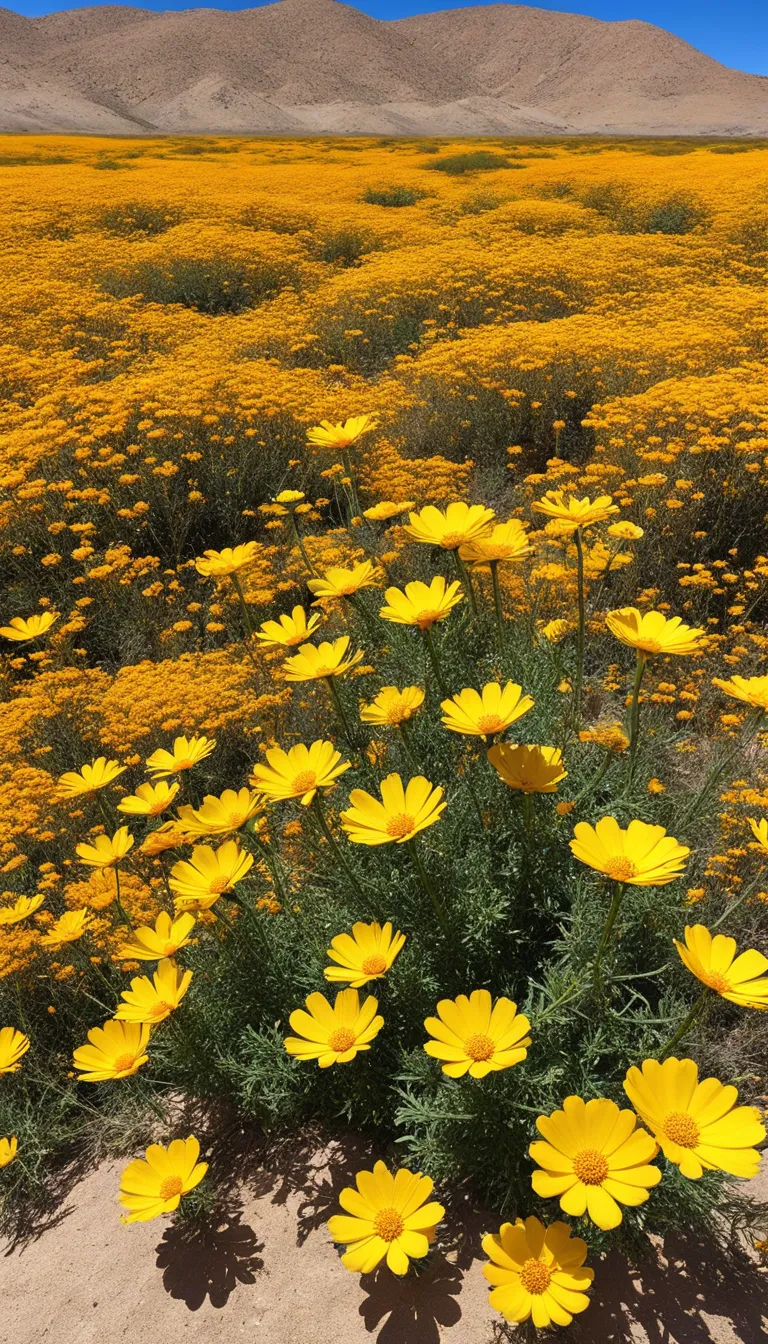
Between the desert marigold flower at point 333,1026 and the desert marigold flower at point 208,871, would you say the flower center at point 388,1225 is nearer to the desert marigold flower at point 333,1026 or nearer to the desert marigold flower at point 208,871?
the desert marigold flower at point 333,1026

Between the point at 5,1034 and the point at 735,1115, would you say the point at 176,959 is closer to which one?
the point at 5,1034

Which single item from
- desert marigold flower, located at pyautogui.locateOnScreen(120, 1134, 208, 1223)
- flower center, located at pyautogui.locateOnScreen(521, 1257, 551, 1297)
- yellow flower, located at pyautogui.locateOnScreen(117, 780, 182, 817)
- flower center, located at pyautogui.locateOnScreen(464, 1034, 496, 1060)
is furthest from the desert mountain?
flower center, located at pyautogui.locateOnScreen(521, 1257, 551, 1297)

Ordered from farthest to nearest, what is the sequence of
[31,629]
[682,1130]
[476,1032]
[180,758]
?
[31,629]
[180,758]
[476,1032]
[682,1130]

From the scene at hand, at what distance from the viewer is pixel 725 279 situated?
952 centimetres

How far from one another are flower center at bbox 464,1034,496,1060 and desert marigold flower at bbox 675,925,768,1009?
1.39 feet

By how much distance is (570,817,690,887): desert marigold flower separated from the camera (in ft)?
4.81

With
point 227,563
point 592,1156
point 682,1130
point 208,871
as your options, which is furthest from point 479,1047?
point 227,563

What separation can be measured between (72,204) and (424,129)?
251 feet

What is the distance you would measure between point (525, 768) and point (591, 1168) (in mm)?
754

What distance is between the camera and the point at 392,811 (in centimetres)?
176

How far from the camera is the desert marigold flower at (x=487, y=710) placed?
178 centimetres

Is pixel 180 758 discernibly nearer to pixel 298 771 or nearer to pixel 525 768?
pixel 298 771

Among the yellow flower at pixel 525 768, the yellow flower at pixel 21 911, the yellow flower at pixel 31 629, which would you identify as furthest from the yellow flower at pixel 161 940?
the yellow flower at pixel 31 629

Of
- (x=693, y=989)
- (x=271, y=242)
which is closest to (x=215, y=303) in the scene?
(x=271, y=242)
